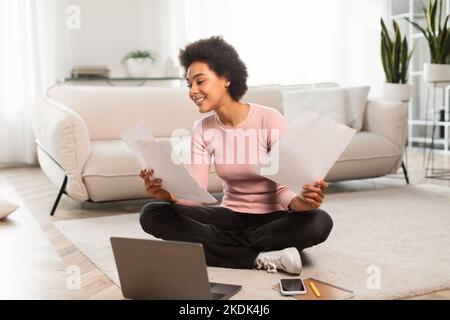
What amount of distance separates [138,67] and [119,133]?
5.54ft

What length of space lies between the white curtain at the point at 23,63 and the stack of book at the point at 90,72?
22 centimetres

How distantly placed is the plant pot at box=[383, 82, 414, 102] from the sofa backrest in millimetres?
1021

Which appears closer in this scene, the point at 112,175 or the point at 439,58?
the point at 112,175

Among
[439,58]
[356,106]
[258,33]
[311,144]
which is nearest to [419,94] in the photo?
[258,33]

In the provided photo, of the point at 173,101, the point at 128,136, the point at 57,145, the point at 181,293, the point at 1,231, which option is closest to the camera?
the point at 181,293

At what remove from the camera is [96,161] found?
3.04 metres

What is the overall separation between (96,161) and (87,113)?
0.53m

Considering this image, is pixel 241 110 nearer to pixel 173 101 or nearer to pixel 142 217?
pixel 142 217

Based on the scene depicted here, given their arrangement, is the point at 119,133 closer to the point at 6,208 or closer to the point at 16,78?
the point at 6,208

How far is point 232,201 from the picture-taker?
83.6 inches

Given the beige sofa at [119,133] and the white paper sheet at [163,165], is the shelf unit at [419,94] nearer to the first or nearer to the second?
the beige sofa at [119,133]

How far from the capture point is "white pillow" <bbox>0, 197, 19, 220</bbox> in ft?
9.73

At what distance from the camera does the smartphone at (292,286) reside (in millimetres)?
1740
